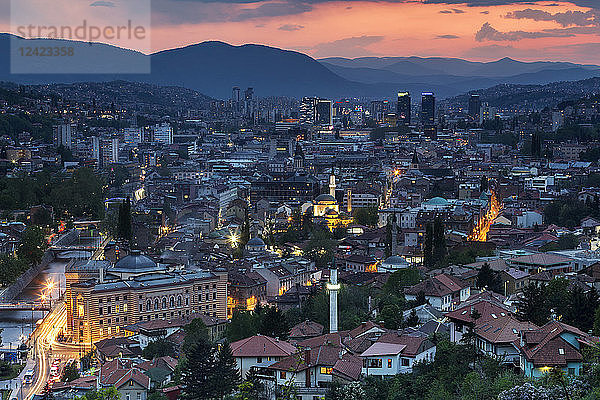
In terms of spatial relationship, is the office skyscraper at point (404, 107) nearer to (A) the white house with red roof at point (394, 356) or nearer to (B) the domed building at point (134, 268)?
(B) the domed building at point (134, 268)

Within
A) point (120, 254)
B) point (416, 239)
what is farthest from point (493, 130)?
point (120, 254)

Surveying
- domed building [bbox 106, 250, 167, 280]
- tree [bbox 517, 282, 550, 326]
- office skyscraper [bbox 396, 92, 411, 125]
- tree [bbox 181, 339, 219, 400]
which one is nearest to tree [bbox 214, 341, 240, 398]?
tree [bbox 181, 339, 219, 400]

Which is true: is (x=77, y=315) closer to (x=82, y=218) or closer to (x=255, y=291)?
A: (x=255, y=291)

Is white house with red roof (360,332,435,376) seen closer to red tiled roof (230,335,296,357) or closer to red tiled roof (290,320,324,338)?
red tiled roof (230,335,296,357)

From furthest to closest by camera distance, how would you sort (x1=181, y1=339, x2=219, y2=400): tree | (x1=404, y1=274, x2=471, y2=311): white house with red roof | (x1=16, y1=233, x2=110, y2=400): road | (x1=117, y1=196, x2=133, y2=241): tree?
1. (x1=117, y1=196, x2=133, y2=241): tree
2. (x1=404, y1=274, x2=471, y2=311): white house with red roof
3. (x1=16, y1=233, x2=110, y2=400): road
4. (x1=181, y1=339, x2=219, y2=400): tree

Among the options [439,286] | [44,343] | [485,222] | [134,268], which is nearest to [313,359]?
[439,286]
